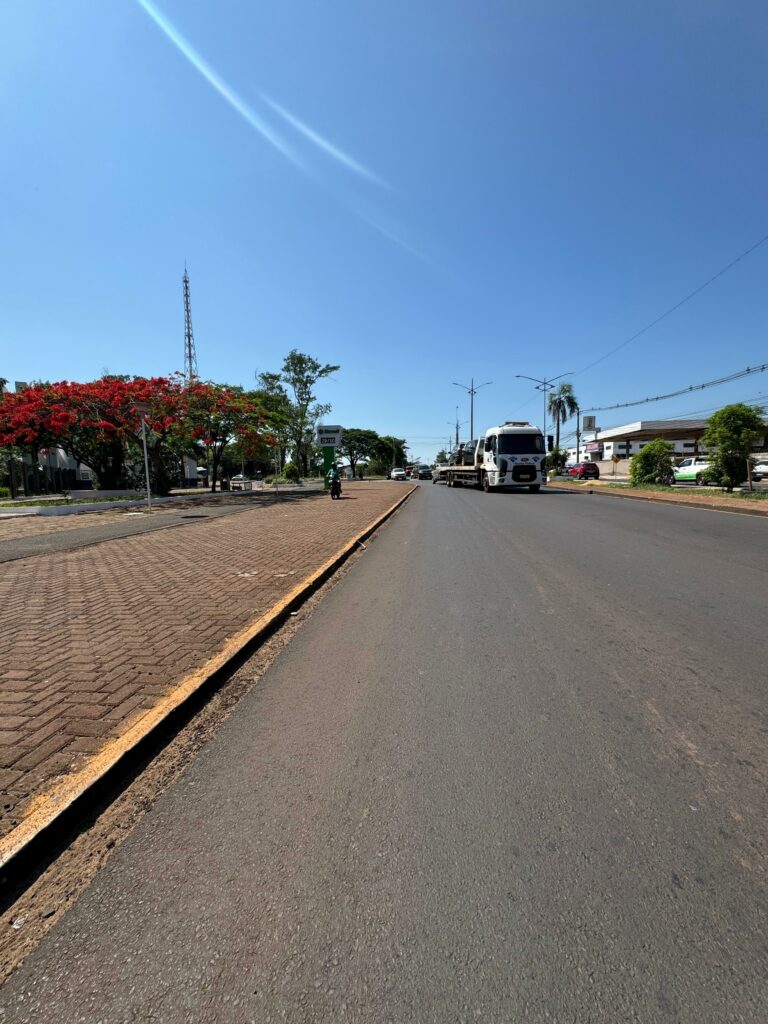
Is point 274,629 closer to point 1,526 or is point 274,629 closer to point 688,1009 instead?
point 688,1009

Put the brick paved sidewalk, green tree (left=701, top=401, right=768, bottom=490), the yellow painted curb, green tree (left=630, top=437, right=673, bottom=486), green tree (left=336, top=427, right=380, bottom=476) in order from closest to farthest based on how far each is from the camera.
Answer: the brick paved sidewalk
the yellow painted curb
green tree (left=701, top=401, right=768, bottom=490)
green tree (left=630, top=437, right=673, bottom=486)
green tree (left=336, top=427, right=380, bottom=476)

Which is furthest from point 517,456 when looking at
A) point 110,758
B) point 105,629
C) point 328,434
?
point 110,758

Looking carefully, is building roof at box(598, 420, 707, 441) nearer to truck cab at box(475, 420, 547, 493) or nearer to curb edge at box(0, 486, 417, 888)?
truck cab at box(475, 420, 547, 493)

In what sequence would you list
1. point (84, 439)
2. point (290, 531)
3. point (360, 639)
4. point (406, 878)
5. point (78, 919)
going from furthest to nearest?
point (84, 439), point (290, 531), point (360, 639), point (406, 878), point (78, 919)

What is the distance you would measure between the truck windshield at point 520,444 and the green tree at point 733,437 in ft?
21.6

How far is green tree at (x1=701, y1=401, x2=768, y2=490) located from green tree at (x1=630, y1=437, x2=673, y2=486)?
603 cm

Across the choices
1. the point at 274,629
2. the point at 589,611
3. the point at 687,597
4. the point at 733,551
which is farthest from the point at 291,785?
the point at 733,551

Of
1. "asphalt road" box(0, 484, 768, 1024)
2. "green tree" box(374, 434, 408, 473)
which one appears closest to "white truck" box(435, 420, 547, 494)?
"asphalt road" box(0, 484, 768, 1024)

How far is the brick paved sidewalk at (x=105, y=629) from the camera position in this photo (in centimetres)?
272

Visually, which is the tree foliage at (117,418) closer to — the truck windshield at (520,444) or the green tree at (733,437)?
the truck windshield at (520,444)

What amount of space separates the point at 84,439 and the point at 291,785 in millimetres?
27217

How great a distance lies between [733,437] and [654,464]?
7224 mm

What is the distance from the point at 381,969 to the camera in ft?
5.04

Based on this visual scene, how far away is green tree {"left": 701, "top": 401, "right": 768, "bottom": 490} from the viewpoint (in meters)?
19.3
